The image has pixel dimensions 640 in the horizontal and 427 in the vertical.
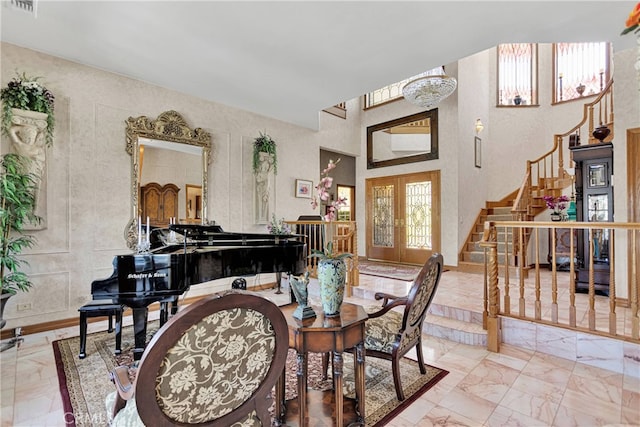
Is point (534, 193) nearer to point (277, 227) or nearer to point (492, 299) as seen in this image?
point (492, 299)

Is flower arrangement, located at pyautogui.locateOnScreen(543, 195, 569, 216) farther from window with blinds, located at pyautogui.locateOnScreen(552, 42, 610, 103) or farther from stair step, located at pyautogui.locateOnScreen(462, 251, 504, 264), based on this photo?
window with blinds, located at pyautogui.locateOnScreen(552, 42, 610, 103)

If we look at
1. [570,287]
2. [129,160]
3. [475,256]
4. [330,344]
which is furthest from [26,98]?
[475,256]

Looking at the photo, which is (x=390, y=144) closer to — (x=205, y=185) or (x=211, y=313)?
(x=205, y=185)

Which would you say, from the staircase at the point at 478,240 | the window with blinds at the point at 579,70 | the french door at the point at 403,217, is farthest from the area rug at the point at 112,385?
the window with blinds at the point at 579,70

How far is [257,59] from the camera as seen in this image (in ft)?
12.0

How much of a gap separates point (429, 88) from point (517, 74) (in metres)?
4.45

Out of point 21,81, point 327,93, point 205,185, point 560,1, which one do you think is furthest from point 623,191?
point 21,81

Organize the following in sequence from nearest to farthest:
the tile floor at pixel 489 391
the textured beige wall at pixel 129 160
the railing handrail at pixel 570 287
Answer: the tile floor at pixel 489 391 → the railing handrail at pixel 570 287 → the textured beige wall at pixel 129 160

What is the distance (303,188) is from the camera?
19.8 feet

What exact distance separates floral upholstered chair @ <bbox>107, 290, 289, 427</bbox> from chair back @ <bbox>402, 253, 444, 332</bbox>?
111cm

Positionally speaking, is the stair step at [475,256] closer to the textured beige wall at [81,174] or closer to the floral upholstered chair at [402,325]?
the floral upholstered chair at [402,325]

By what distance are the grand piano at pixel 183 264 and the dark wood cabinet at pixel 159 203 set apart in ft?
1.31

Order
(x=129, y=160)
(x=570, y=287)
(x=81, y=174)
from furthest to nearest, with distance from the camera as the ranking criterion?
(x=129, y=160), (x=81, y=174), (x=570, y=287)

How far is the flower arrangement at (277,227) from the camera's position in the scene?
5.08 metres
